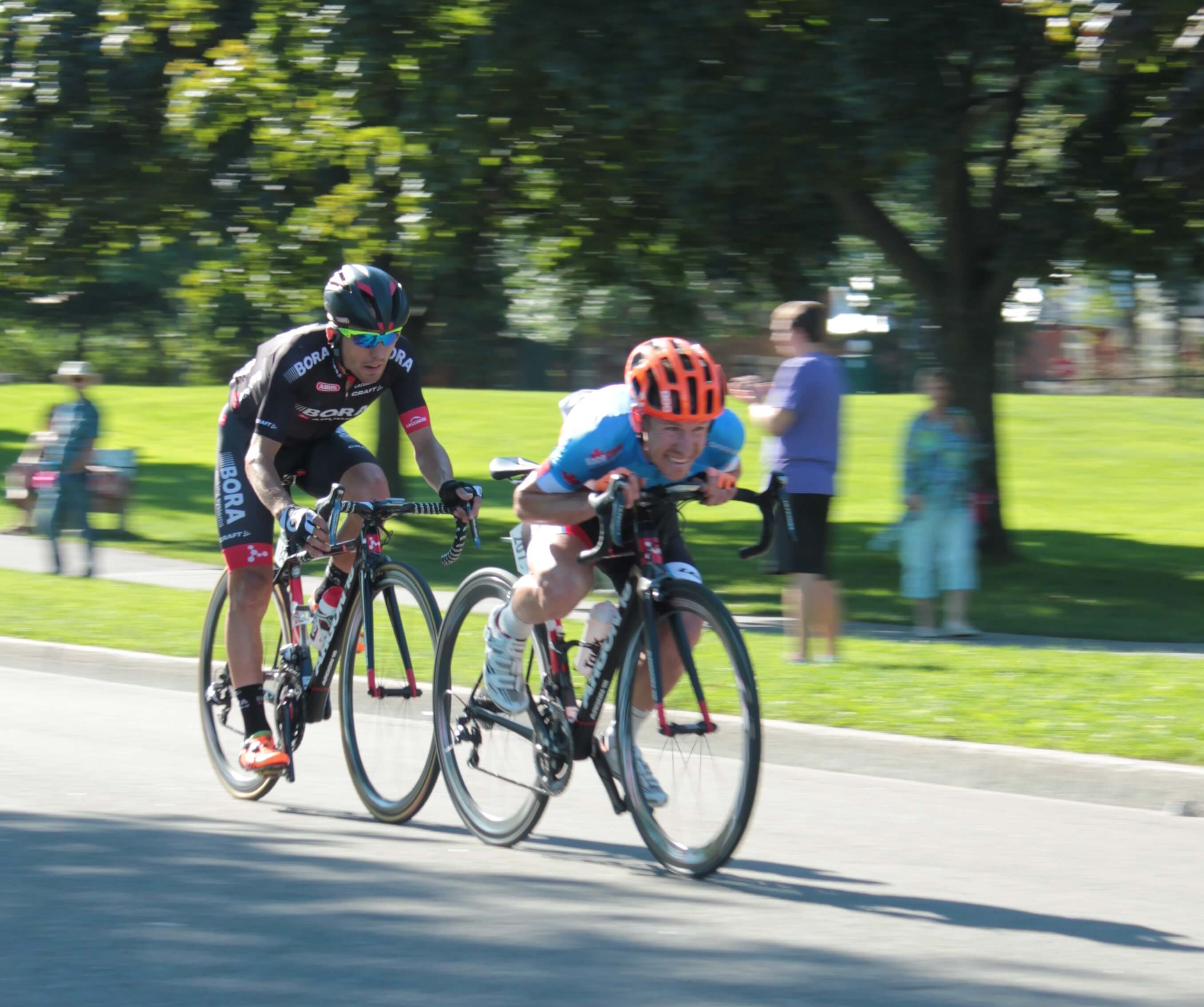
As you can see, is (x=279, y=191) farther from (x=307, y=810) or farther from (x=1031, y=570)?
(x=307, y=810)

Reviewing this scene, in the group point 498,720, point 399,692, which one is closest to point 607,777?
point 498,720

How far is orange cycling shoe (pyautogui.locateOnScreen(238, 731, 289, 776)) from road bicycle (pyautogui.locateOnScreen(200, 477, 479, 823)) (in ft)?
0.13

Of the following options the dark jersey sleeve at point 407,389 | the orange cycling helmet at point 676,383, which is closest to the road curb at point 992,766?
the dark jersey sleeve at point 407,389

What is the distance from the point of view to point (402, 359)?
6.45 m

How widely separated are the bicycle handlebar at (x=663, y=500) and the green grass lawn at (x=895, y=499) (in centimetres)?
814

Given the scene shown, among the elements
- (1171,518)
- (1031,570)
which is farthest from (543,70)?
(1171,518)

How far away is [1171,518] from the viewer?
24.8 metres

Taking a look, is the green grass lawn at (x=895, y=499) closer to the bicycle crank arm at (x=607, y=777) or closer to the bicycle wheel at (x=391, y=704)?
the bicycle wheel at (x=391, y=704)

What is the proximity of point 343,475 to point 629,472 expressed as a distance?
170cm

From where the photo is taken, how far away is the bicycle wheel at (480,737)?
6.04 m

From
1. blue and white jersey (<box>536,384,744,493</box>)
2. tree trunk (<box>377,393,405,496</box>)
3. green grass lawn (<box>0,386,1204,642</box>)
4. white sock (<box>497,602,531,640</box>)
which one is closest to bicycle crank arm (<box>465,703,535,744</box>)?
white sock (<box>497,602,531,640</box>)

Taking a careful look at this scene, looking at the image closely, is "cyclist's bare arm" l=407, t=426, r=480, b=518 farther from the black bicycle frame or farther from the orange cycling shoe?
the orange cycling shoe

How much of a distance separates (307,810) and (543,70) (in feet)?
28.3

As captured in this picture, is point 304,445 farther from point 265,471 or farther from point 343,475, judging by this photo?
point 265,471
